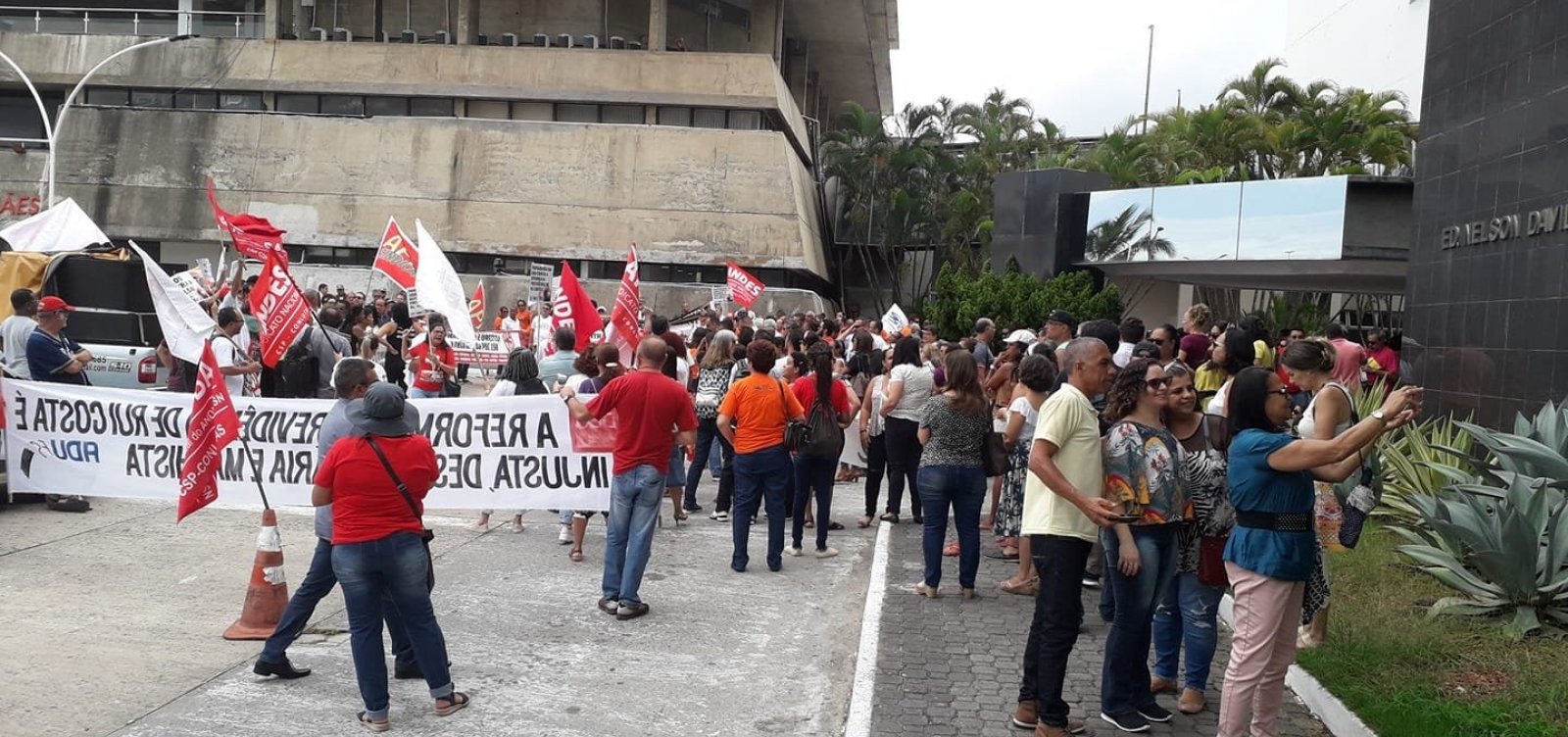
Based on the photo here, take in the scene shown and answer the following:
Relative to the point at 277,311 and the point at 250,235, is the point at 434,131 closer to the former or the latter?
the point at 250,235

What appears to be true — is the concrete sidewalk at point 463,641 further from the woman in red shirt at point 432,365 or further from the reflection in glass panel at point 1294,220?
the reflection in glass panel at point 1294,220

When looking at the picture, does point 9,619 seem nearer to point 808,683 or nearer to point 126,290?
point 808,683

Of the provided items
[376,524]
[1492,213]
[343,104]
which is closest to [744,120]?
[343,104]

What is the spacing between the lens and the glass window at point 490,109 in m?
40.3

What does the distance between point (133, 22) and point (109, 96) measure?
2.71 metres

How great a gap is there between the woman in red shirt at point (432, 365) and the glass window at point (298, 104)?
30.7m

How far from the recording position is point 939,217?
49625 millimetres

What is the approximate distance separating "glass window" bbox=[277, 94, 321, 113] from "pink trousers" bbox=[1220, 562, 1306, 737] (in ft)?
133

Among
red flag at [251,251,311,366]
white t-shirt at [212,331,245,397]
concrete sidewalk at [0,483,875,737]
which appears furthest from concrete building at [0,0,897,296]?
concrete sidewalk at [0,483,875,737]

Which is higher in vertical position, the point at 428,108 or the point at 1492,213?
the point at 428,108

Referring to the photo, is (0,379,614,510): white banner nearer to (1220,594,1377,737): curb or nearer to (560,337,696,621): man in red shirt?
(560,337,696,621): man in red shirt

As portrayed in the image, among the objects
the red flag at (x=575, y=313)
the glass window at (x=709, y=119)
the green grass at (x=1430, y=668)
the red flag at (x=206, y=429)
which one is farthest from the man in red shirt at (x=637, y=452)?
the glass window at (x=709, y=119)

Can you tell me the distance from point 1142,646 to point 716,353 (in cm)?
673

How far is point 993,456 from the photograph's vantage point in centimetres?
809
